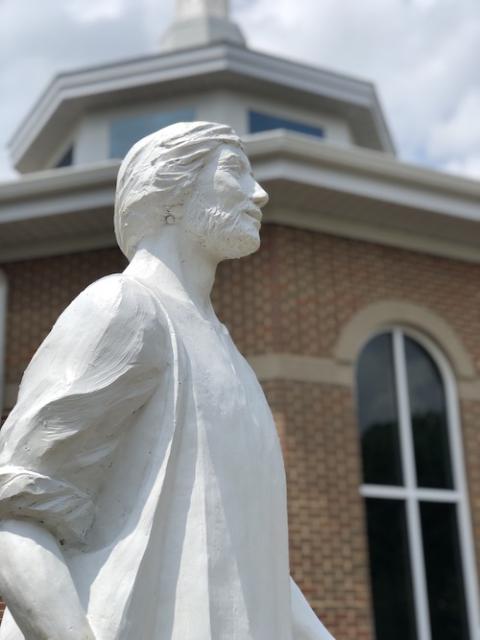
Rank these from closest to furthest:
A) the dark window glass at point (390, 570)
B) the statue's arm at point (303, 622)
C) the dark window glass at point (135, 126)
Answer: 1. the statue's arm at point (303, 622)
2. the dark window glass at point (390, 570)
3. the dark window glass at point (135, 126)

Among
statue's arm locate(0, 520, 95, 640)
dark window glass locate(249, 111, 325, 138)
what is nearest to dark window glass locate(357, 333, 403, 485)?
dark window glass locate(249, 111, 325, 138)

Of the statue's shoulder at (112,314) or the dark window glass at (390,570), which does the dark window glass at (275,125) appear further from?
the statue's shoulder at (112,314)

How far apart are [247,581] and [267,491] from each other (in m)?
0.20

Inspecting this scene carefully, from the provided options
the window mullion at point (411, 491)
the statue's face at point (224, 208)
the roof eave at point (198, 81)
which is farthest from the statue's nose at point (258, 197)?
the roof eave at point (198, 81)

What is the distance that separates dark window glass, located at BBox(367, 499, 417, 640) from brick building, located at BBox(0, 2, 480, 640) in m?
0.01

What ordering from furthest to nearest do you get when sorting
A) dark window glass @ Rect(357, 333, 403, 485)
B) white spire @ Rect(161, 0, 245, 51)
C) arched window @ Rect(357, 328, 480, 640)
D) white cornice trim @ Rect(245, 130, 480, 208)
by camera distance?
1. white spire @ Rect(161, 0, 245, 51)
2. dark window glass @ Rect(357, 333, 403, 485)
3. arched window @ Rect(357, 328, 480, 640)
4. white cornice trim @ Rect(245, 130, 480, 208)

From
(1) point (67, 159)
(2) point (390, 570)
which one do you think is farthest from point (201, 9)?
(2) point (390, 570)

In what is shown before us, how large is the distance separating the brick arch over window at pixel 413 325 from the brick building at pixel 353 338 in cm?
2

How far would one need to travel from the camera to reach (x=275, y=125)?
13156mm

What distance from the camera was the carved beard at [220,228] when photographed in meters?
1.97

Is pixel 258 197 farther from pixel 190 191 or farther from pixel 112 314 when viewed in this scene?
pixel 112 314

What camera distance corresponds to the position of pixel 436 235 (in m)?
10.3

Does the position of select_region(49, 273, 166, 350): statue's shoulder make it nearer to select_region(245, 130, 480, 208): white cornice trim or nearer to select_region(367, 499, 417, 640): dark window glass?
select_region(245, 130, 480, 208): white cornice trim

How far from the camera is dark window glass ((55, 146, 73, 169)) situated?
14008mm
